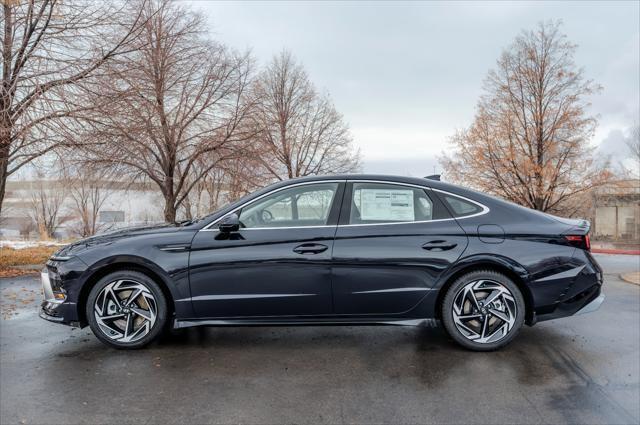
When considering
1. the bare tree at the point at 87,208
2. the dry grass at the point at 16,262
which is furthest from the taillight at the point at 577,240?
the bare tree at the point at 87,208

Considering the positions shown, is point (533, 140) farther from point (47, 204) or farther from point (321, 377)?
point (47, 204)

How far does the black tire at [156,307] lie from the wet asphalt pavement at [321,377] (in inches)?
4.2

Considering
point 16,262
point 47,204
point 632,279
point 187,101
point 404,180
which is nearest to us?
point 404,180

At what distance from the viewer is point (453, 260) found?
153 inches

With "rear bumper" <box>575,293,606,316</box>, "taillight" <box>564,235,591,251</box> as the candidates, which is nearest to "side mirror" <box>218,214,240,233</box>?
"taillight" <box>564,235,591,251</box>

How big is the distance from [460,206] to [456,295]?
2.71ft

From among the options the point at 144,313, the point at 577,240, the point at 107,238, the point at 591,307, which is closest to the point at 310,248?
the point at 144,313

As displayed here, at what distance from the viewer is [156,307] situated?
396cm

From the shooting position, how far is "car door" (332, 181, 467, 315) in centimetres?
388

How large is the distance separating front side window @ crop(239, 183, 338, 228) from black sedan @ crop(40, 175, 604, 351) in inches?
1.2

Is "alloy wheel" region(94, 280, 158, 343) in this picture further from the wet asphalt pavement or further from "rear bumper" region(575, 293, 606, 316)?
"rear bumper" region(575, 293, 606, 316)

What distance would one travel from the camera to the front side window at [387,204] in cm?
404

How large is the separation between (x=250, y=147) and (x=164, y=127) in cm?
348

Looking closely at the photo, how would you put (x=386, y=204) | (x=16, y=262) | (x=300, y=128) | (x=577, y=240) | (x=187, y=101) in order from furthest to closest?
(x=300, y=128) < (x=187, y=101) < (x=16, y=262) < (x=386, y=204) < (x=577, y=240)
